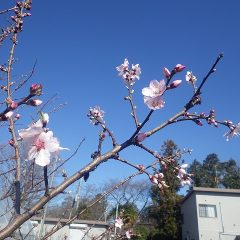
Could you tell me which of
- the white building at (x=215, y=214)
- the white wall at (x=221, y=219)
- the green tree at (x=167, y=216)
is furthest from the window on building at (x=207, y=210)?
the green tree at (x=167, y=216)

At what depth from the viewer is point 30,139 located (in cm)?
158

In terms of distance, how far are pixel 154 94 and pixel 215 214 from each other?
2298 cm

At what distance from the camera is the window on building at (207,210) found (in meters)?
23.1

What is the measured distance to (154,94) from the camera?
2.07 meters

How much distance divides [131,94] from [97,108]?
723 mm

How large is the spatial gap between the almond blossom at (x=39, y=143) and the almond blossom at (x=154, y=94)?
67 centimetres

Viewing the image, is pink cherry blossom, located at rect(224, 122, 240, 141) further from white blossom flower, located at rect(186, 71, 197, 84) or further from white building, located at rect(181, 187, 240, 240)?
white building, located at rect(181, 187, 240, 240)

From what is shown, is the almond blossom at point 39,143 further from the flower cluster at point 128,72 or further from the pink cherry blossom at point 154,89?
the flower cluster at point 128,72

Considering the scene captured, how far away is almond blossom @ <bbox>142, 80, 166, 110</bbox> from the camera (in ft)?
6.59

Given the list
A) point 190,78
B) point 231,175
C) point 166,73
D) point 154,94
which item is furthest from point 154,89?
point 231,175

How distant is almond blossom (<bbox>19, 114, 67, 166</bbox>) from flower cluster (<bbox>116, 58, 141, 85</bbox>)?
3.83 feet

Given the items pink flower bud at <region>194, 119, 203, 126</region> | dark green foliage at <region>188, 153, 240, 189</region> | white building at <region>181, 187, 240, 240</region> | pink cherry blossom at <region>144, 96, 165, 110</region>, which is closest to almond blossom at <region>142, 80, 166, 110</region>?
pink cherry blossom at <region>144, 96, 165, 110</region>

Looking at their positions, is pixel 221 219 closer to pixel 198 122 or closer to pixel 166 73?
pixel 198 122

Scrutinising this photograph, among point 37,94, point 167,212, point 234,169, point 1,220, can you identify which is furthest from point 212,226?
point 234,169
